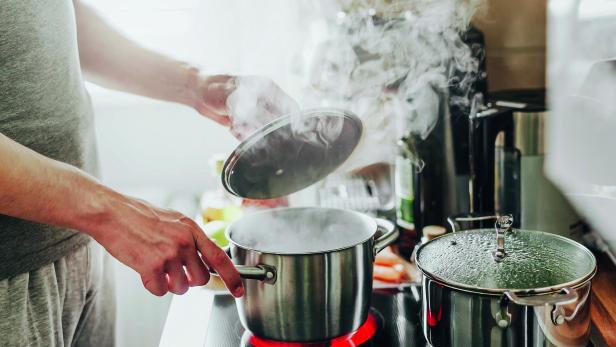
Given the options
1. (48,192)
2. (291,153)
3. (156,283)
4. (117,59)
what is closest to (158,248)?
(156,283)

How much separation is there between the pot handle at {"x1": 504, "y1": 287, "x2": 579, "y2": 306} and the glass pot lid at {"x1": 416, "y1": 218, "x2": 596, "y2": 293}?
0.01m

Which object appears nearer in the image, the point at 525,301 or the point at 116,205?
the point at 525,301

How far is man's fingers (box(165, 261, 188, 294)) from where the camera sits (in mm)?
821

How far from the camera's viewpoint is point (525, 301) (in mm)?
684

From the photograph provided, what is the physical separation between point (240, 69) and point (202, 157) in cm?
35

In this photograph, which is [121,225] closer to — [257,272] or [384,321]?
[257,272]

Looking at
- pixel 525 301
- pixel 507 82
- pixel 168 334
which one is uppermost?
pixel 507 82

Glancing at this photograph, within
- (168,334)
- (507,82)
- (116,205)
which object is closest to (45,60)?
(116,205)

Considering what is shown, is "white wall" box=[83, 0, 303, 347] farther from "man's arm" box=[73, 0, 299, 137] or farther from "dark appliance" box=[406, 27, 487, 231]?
"dark appliance" box=[406, 27, 487, 231]

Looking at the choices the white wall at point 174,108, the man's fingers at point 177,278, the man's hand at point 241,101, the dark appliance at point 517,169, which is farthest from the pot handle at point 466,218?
the white wall at point 174,108

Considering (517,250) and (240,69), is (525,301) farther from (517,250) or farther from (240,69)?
(240,69)

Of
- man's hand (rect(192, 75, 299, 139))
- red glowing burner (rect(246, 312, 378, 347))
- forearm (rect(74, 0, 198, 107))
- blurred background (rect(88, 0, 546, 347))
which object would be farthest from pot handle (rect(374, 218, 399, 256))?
blurred background (rect(88, 0, 546, 347))

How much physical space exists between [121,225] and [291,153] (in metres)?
0.30

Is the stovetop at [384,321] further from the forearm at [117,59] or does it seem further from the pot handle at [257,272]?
the forearm at [117,59]
